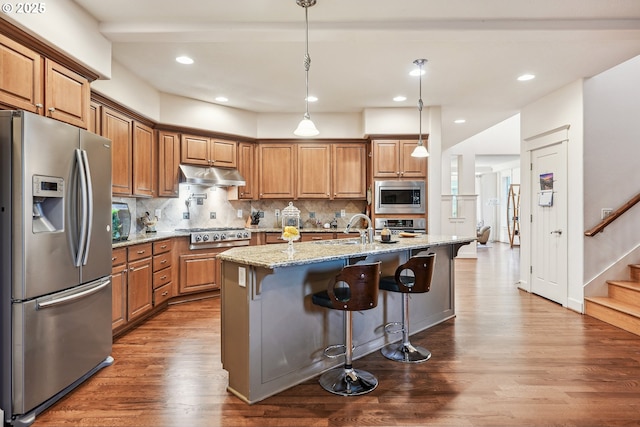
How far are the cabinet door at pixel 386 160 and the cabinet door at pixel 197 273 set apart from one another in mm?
2745

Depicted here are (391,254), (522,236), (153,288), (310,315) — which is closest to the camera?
(310,315)

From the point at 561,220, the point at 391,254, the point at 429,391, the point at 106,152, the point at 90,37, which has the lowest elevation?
the point at 429,391

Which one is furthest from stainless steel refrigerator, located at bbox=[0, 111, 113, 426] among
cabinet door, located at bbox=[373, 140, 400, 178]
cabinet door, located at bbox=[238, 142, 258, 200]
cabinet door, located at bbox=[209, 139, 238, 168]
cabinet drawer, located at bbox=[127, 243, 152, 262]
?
cabinet door, located at bbox=[373, 140, 400, 178]

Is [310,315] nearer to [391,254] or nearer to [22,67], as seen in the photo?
[391,254]

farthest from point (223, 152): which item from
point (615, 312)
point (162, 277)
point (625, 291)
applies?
point (625, 291)

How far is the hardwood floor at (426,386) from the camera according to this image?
212 cm

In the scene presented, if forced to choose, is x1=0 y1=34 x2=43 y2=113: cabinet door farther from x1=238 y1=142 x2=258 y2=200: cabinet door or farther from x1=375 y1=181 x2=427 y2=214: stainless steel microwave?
x1=375 y1=181 x2=427 y2=214: stainless steel microwave

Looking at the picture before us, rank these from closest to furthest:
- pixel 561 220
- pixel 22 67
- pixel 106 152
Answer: pixel 22 67
pixel 106 152
pixel 561 220

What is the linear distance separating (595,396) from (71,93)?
4.31m

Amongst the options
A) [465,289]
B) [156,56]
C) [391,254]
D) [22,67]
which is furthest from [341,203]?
[22,67]

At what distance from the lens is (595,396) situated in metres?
2.35

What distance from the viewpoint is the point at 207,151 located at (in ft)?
17.2

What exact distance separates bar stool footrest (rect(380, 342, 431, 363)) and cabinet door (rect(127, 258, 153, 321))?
99.6 inches
